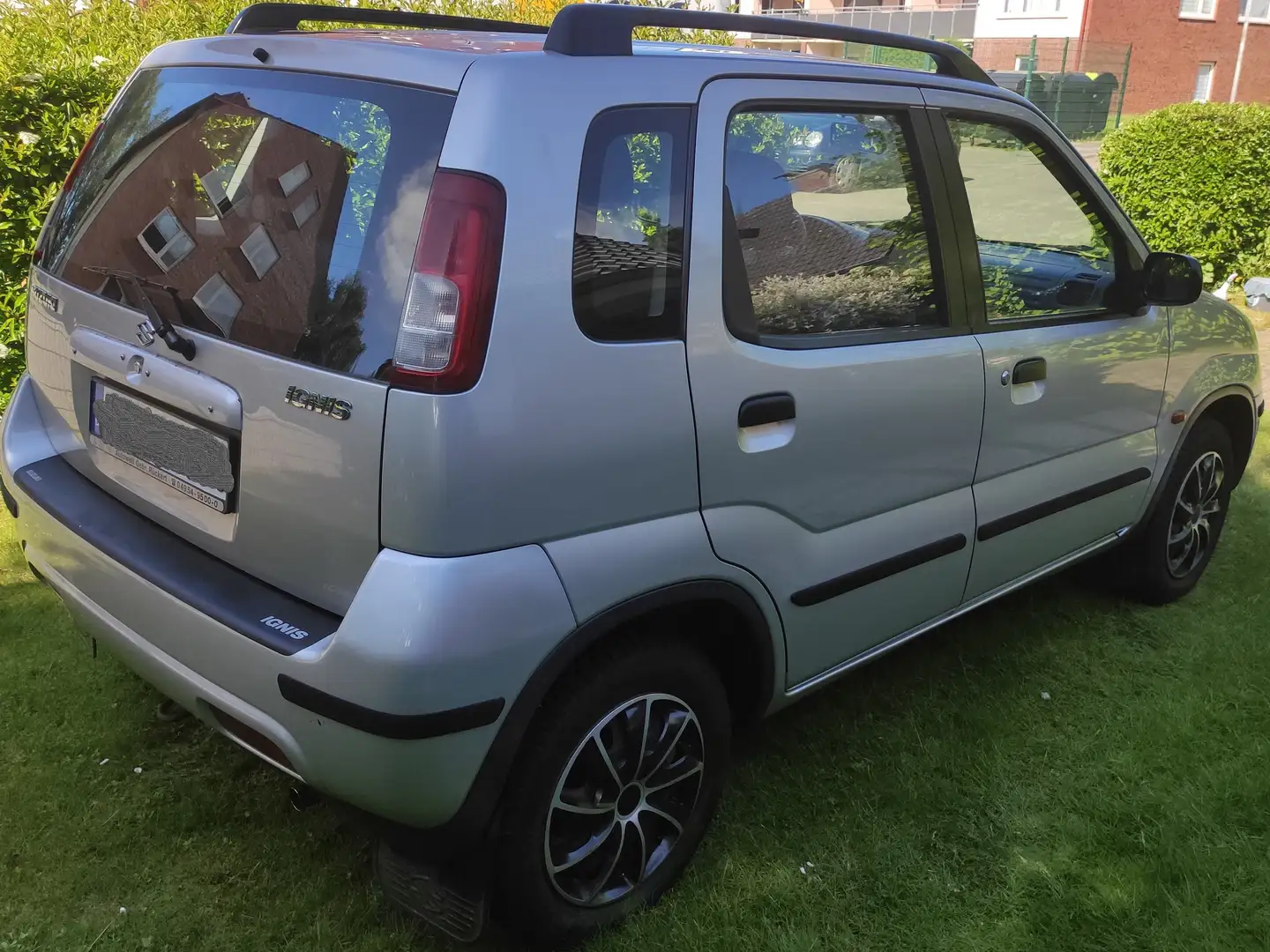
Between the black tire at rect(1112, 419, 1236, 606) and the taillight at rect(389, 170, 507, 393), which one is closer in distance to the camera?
the taillight at rect(389, 170, 507, 393)

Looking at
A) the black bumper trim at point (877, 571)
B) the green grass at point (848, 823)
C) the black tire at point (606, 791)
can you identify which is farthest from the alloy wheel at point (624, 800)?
the black bumper trim at point (877, 571)

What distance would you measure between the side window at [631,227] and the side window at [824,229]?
15 centimetres

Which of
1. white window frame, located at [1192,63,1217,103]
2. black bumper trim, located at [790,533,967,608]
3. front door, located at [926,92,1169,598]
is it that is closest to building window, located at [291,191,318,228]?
black bumper trim, located at [790,533,967,608]

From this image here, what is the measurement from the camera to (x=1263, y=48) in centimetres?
3475

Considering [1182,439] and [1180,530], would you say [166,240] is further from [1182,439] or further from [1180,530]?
[1180,530]

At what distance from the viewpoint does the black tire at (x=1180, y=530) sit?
3877 millimetres

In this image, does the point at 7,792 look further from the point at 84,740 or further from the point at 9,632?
the point at 9,632

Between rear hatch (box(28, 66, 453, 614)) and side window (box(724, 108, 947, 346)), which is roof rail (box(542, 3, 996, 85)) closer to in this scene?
side window (box(724, 108, 947, 346))

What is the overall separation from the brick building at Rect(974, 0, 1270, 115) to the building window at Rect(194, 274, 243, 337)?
33.4m

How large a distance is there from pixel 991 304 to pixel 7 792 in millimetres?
2967

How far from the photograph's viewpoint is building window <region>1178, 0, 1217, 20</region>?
33.2 metres

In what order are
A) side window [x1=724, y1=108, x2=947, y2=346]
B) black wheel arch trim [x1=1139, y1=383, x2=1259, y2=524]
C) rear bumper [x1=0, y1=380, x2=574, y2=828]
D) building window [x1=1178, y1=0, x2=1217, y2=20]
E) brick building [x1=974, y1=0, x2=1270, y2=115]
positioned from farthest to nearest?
building window [x1=1178, y1=0, x2=1217, y2=20] → brick building [x1=974, y1=0, x2=1270, y2=115] → black wheel arch trim [x1=1139, y1=383, x2=1259, y2=524] → side window [x1=724, y1=108, x2=947, y2=346] → rear bumper [x1=0, y1=380, x2=574, y2=828]

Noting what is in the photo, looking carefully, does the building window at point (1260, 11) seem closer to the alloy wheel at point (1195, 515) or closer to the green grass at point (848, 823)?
the alloy wheel at point (1195, 515)

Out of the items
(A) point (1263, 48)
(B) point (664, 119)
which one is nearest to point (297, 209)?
(B) point (664, 119)
